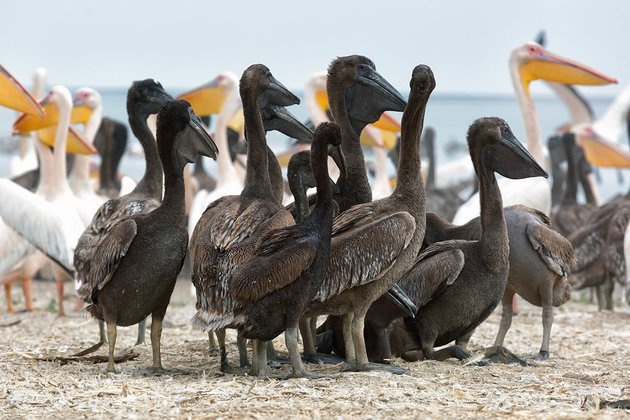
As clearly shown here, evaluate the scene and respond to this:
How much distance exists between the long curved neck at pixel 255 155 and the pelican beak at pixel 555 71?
5.74 meters

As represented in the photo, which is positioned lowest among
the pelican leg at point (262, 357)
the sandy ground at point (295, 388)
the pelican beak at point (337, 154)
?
the sandy ground at point (295, 388)

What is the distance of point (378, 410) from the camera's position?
16.7 ft

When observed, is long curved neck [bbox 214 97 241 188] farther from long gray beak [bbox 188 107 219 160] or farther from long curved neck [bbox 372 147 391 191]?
long gray beak [bbox 188 107 219 160]

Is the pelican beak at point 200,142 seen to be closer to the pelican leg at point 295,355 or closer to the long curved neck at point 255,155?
the long curved neck at point 255,155

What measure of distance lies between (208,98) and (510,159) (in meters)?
6.71

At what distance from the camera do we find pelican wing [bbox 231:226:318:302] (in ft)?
18.6

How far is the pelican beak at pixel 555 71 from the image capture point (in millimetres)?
11773

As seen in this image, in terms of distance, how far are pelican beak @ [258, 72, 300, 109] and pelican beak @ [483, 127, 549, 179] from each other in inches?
48.2

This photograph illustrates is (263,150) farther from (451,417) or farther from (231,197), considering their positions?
(451,417)

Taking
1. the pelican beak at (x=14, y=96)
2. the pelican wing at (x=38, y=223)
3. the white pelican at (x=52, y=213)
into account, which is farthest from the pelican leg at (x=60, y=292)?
the pelican beak at (x=14, y=96)

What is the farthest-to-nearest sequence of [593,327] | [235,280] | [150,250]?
[593,327] → [150,250] → [235,280]

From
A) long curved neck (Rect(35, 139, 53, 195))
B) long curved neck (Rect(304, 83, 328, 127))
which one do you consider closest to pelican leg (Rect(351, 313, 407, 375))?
long curved neck (Rect(35, 139, 53, 195))

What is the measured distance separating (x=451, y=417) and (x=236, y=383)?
1.20 meters

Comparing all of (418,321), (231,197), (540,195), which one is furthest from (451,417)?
(540,195)
